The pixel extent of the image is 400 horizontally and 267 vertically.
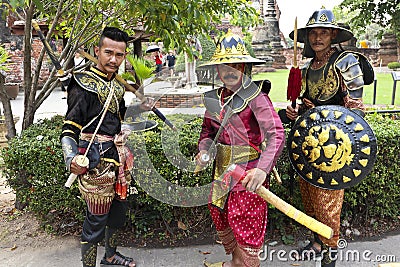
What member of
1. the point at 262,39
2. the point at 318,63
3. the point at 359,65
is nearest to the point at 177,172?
the point at 318,63

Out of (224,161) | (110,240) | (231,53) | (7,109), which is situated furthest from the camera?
(7,109)

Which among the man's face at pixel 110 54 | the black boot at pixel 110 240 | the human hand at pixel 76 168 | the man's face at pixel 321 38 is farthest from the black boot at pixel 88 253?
the man's face at pixel 321 38

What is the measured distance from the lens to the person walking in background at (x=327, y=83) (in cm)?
281

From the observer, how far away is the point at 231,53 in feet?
8.27

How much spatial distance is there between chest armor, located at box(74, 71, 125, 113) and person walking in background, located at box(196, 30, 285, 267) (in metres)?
0.66

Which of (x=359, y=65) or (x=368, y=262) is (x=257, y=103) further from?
(x=368, y=262)

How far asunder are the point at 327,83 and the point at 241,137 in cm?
85

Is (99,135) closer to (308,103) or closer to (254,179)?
(254,179)

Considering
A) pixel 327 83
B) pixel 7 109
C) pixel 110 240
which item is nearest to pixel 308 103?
pixel 327 83

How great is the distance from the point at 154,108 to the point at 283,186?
4.97 feet

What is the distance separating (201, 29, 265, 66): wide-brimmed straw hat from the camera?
2490 millimetres

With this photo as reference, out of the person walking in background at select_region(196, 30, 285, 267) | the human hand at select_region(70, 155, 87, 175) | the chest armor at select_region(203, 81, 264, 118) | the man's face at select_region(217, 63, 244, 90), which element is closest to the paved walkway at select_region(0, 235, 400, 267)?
the person walking in background at select_region(196, 30, 285, 267)

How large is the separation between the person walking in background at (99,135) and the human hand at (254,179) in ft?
3.24

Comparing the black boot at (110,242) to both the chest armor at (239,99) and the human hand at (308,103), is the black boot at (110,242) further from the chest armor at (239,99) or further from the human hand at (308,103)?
the human hand at (308,103)
